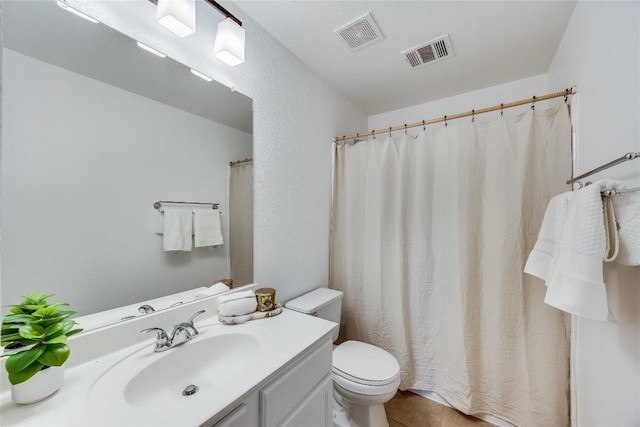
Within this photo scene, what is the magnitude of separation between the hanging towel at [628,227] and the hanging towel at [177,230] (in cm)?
161

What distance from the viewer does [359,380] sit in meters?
1.26

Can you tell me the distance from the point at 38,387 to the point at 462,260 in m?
1.90

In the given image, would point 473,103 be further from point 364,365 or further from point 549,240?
point 364,365

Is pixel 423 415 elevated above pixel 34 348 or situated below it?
below

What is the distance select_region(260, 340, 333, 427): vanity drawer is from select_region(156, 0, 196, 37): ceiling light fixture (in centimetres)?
133

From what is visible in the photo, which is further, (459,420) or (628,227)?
(459,420)

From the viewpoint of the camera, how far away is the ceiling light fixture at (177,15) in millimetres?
869

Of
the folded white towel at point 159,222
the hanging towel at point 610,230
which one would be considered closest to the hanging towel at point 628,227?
the hanging towel at point 610,230

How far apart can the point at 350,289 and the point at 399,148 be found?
118 centimetres

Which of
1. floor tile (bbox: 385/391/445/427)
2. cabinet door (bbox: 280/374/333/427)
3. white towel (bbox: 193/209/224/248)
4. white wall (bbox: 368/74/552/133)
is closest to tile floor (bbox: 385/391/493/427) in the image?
floor tile (bbox: 385/391/445/427)

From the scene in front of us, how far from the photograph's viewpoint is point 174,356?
0.86m

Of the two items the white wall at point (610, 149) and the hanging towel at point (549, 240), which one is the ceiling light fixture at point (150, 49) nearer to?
the white wall at point (610, 149)

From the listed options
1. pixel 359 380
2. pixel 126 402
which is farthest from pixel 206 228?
pixel 359 380

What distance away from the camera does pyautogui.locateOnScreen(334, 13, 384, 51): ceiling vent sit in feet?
4.40
